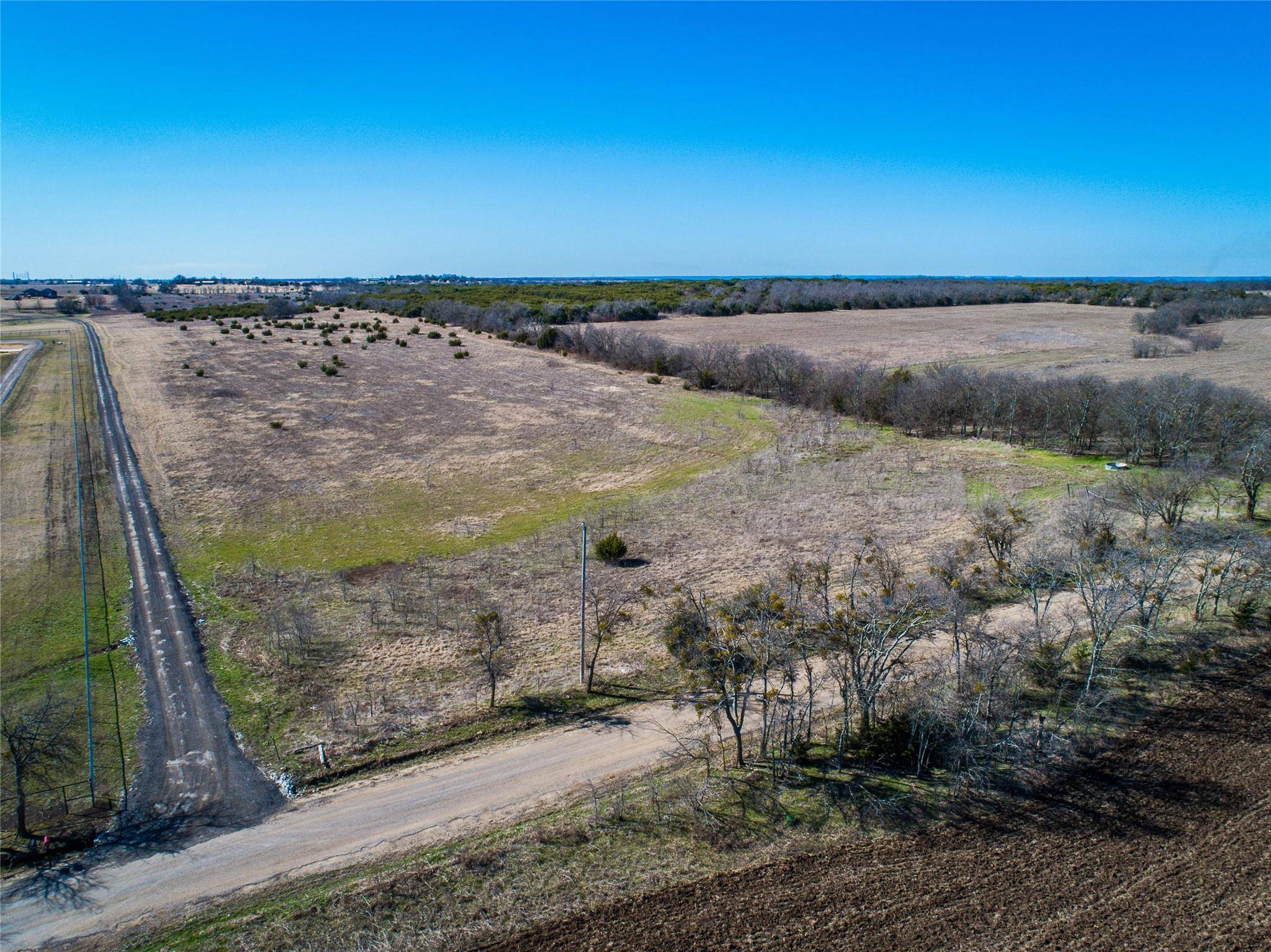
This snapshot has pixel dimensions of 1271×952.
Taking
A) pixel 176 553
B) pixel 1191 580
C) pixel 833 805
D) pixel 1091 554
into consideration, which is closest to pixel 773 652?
pixel 833 805

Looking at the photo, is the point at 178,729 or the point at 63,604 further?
the point at 63,604

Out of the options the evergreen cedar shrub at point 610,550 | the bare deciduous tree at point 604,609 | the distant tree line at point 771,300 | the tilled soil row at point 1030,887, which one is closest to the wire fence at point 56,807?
the tilled soil row at point 1030,887

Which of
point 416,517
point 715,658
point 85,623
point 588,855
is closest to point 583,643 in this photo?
point 715,658

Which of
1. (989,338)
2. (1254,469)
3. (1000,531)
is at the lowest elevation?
(1000,531)

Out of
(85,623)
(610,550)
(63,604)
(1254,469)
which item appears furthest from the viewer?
(1254,469)

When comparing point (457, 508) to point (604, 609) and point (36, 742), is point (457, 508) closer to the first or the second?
point (604, 609)

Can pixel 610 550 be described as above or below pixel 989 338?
below

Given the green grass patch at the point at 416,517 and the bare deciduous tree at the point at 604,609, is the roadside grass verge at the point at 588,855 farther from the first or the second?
the green grass patch at the point at 416,517
